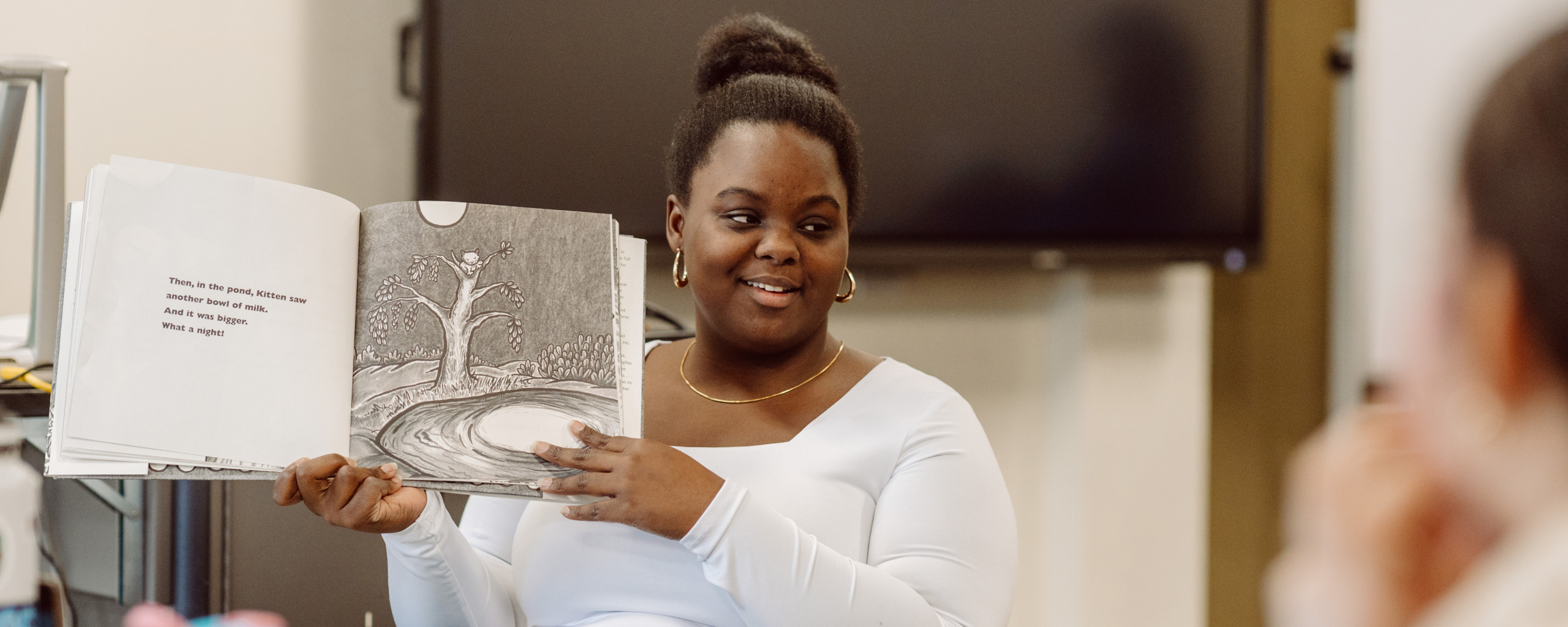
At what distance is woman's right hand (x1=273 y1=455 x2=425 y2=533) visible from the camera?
81 cm

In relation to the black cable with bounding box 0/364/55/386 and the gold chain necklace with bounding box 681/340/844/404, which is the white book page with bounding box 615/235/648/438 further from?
the black cable with bounding box 0/364/55/386

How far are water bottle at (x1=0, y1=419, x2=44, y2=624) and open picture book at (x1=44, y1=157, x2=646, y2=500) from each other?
0.11 m

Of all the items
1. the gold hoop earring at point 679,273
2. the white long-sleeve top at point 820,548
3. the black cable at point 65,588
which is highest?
the gold hoop earring at point 679,273

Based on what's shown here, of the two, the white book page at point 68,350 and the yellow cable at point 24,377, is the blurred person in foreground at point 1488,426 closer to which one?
the white book page at point 68,350

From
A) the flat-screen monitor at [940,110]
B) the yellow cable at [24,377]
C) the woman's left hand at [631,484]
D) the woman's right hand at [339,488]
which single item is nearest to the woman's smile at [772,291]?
the woman's left hand at [631,484]

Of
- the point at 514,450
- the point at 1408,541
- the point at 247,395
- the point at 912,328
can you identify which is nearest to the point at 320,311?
the point at 247,395

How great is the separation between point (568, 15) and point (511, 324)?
4.66ft

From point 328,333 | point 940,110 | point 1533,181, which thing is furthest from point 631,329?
point 940,110

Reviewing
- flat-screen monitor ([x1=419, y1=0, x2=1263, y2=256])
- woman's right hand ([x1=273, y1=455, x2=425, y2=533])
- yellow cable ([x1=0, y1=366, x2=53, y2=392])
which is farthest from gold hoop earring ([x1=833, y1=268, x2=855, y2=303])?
flat-screen monitor ([x1=419, y1=0, x2=1263, y2=256])

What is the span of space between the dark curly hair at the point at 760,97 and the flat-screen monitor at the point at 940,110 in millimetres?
987

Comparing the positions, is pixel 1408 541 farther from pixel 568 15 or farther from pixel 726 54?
pixel 568 15

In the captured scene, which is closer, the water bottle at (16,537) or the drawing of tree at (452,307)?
the water bottle at (16,537)

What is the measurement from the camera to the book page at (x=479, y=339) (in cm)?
85

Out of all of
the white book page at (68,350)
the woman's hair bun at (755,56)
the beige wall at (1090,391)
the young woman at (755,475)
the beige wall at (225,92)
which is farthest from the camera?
the beige wall at (1090,391)
